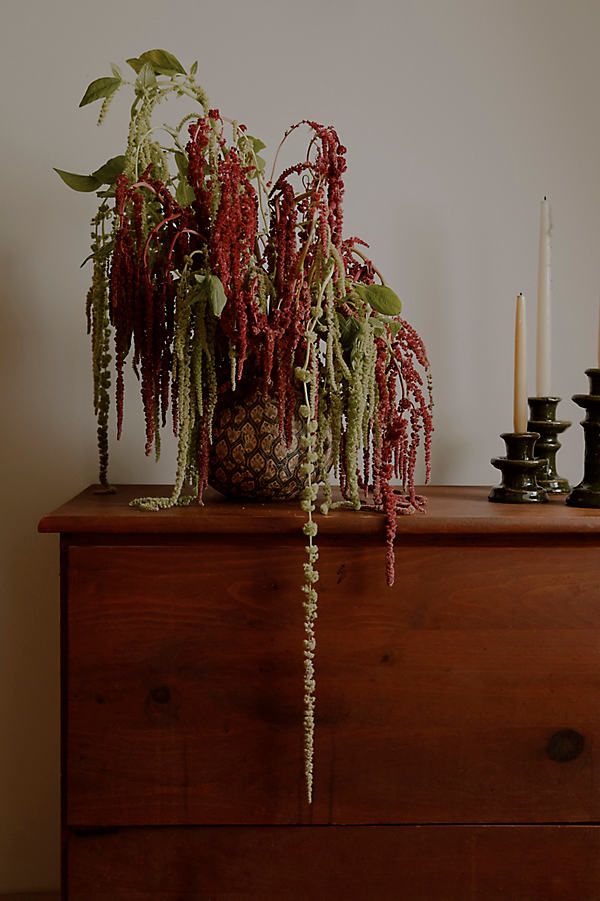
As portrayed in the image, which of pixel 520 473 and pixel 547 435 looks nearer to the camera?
pixel 520 473

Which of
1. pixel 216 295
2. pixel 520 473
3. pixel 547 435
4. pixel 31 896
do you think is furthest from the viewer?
pixel 31 896

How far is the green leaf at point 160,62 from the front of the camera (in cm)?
113

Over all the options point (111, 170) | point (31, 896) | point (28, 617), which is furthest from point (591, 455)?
point (31, 896)

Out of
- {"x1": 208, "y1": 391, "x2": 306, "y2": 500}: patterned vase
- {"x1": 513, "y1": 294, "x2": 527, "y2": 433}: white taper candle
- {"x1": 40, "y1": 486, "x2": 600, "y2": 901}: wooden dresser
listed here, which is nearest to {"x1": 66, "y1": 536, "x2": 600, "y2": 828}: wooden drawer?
{"x1": 40, "y1": 486, "x2": 600, "y2": 901}: wooden dresser

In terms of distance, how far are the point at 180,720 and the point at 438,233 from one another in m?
0.93

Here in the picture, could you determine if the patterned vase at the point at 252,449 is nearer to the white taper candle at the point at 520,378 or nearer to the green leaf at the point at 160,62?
the white taper candle at the point at 520,378

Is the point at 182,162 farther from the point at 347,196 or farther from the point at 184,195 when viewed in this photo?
the point at 347,196

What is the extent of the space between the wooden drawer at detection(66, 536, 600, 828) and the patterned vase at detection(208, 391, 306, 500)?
0.37ft

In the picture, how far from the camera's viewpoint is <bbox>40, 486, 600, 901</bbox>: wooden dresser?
1.07m

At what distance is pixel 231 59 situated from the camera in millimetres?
1515

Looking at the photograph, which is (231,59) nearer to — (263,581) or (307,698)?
(263,581)

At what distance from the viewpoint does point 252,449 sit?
1137 mm

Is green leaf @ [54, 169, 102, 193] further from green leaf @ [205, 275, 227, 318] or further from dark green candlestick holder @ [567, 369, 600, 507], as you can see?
dark green candlestick holder @ [567, 369, 600, 507]

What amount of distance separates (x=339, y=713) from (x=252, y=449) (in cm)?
34
